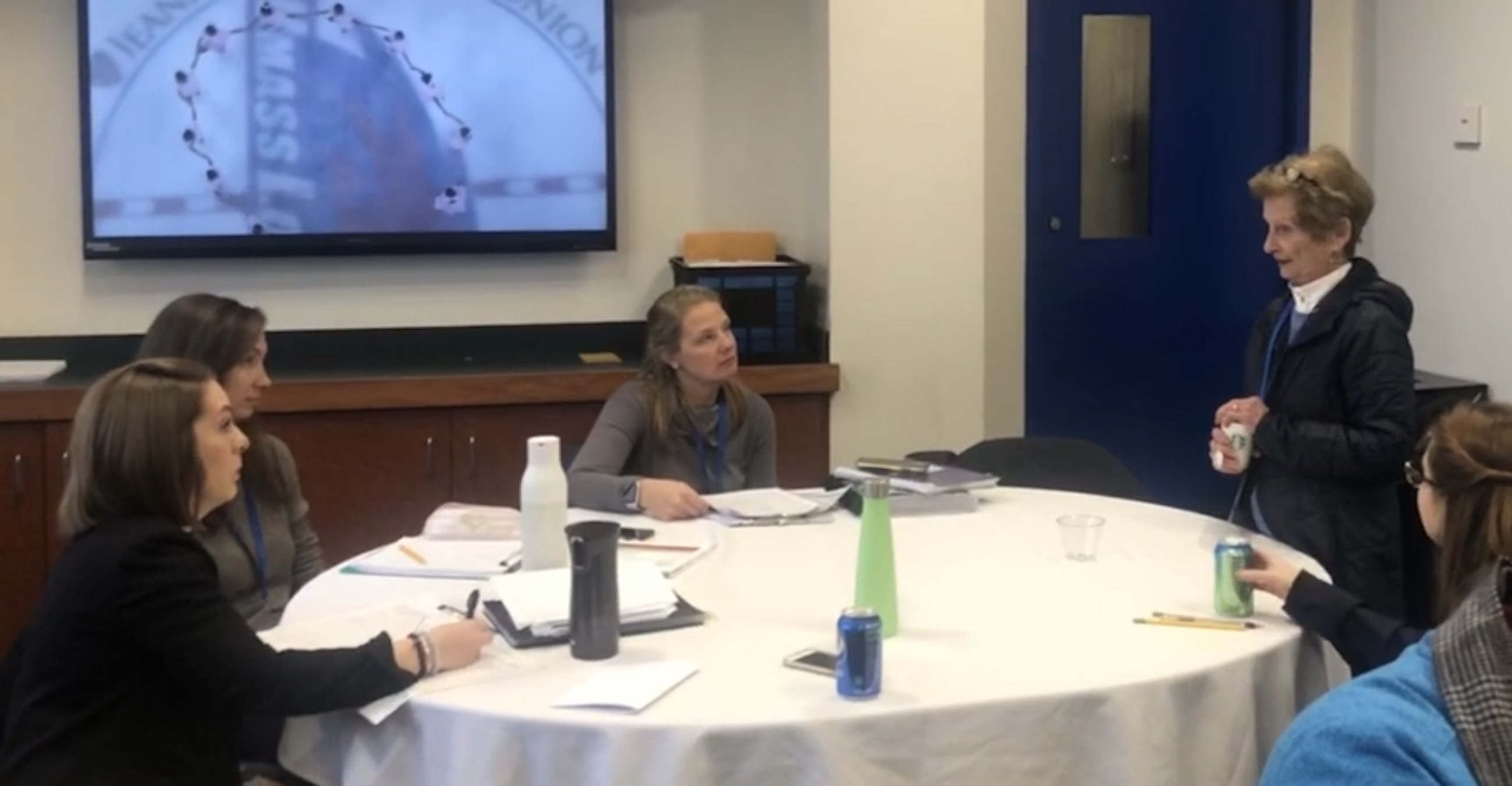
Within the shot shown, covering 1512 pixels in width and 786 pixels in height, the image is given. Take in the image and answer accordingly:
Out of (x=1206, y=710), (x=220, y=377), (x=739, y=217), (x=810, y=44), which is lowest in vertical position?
(x=1206, y=710)

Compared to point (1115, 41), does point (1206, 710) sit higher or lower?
lower

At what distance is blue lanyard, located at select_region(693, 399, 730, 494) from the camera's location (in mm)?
3246

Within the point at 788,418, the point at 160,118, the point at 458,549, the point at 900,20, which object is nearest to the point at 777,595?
the point at 458,549

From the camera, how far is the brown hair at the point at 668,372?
320 cm

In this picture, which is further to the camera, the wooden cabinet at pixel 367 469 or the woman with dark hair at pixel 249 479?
the wooden cabinet at pixel 367 469

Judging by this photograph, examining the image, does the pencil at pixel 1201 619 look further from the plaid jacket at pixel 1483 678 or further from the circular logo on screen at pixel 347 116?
the circular logo on screen at pixel 347 116

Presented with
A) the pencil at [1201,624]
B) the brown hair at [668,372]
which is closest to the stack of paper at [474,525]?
the brown hair at [668,372]

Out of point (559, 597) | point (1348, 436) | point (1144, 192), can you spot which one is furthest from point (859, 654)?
point (1144, 192)

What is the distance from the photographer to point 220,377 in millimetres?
2760

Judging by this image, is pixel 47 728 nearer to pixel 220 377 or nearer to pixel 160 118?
pixel 220 377

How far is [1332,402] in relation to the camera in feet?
9.09

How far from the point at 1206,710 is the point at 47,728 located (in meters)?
1.41

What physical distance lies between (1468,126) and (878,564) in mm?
2734

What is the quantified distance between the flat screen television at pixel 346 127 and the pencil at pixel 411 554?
5.93ft
